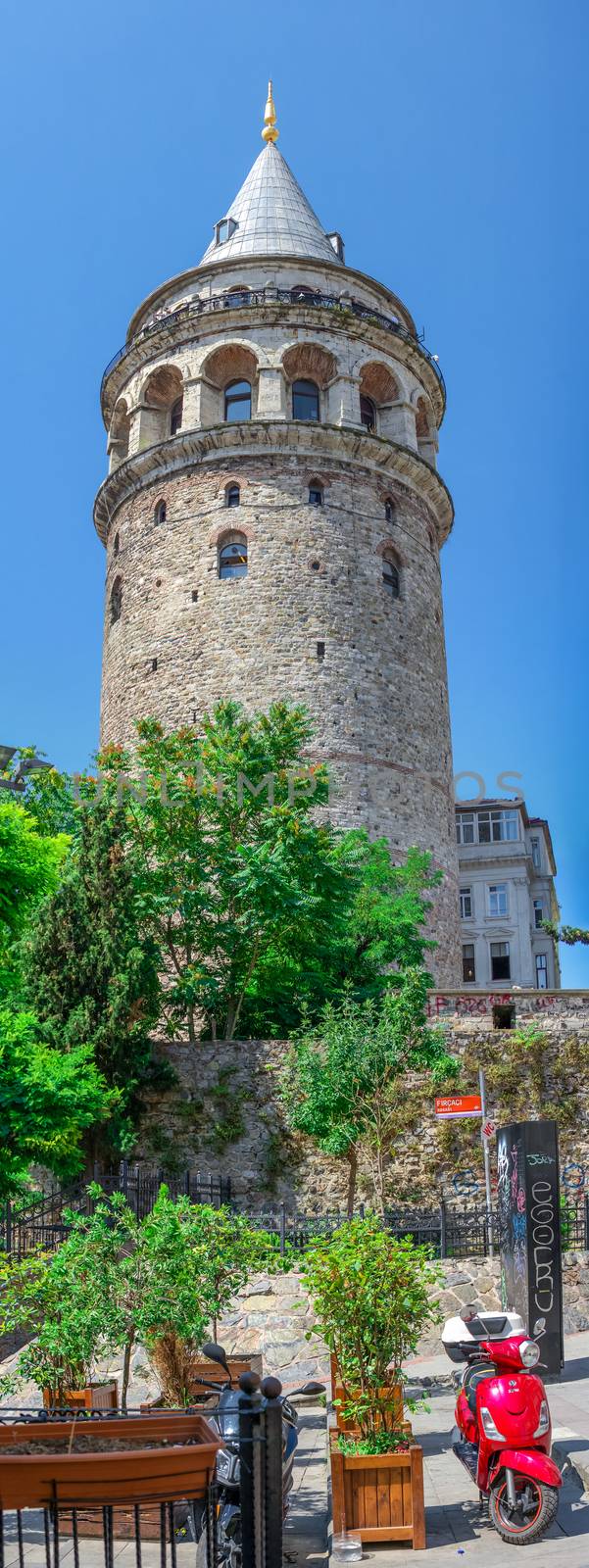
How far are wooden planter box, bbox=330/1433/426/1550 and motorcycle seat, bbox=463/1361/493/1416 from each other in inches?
22.0

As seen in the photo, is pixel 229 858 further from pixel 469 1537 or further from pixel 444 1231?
pixel 469 1537

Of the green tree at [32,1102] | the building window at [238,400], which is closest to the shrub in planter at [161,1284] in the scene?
the green tree at [32,1102]

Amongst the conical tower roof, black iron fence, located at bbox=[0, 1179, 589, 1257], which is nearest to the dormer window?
the conical tower roof

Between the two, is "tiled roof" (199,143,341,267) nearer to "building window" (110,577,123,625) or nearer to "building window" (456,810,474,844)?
"building window" (110,577,123,625)

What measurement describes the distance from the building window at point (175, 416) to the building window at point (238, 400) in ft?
4.44

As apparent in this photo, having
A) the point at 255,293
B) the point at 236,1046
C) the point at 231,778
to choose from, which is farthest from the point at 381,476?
the point at 236,1046

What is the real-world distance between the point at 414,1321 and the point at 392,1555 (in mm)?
1271

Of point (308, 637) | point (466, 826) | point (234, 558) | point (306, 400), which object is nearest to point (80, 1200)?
point (308, 637)

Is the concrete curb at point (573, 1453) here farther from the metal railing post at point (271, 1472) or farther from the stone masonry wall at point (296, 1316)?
the stone masonry wall at point (296, 1316)

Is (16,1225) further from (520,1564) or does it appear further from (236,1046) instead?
(520,1564)

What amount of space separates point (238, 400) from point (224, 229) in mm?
6666

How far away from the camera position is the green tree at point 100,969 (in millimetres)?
18750

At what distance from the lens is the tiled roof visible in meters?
31.7

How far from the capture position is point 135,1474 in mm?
4250
